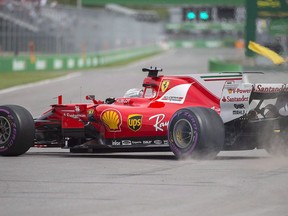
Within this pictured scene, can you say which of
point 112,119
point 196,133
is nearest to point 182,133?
point 196,133

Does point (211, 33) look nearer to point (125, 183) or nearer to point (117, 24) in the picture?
point (117, 24)

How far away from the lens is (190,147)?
1137 cm

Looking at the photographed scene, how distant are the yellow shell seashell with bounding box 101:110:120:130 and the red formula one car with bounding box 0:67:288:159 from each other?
1 centimetres

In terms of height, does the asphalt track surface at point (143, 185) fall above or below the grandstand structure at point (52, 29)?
below

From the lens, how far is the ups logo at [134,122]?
40.4ft

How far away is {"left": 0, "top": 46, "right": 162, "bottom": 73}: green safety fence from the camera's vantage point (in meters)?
46.2

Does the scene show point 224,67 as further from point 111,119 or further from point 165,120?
point 165,120

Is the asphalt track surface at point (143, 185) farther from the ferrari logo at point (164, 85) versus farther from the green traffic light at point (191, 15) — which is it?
the green traffic light at point (191, 15)

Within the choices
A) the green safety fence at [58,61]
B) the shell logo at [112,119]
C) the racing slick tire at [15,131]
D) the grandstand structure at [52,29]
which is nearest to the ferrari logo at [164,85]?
the shell logo at [112,119]

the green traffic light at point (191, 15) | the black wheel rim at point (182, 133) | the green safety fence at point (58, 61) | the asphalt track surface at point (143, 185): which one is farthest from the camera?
the green traffic light at point (191, 15)

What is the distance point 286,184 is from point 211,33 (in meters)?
159

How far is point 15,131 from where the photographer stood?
12.4 metres

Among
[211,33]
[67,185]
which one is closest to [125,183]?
[67,185]

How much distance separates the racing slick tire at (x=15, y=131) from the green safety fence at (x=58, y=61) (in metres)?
32.4
